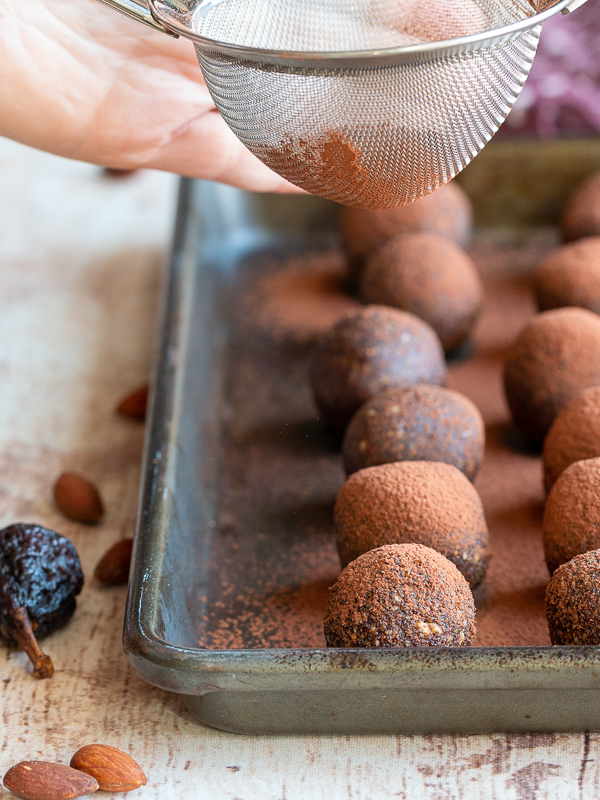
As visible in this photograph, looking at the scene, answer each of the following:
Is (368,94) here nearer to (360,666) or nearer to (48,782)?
(360,666)

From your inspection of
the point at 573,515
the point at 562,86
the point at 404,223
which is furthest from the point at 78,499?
the point at 562,86

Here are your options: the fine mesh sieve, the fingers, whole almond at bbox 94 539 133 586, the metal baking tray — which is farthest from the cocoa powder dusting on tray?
the fine mesh sieve

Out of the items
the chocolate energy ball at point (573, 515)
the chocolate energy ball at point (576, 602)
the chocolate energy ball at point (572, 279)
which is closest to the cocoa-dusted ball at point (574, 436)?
the chocolate energy ball at point (573, 515)

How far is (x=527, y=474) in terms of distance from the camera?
1.34 meters

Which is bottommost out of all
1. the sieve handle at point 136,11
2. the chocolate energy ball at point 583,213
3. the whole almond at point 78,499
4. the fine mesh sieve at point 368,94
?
the whole almond at point 78,499

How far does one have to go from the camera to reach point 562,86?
7.30ft

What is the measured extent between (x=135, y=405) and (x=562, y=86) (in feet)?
4.54

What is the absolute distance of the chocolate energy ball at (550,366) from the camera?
1.31m

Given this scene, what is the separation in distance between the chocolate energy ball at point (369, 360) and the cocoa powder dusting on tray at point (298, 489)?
0.30 ft

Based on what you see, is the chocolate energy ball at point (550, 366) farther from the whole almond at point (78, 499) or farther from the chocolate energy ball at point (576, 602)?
the whole almond at point (78, 499)

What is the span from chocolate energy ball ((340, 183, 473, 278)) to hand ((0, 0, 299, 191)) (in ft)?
1.15

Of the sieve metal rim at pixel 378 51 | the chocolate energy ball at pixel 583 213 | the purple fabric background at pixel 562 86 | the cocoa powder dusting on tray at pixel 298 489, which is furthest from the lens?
the purple fabric background at pixel 562 86

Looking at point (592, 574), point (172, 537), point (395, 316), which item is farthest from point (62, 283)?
point (592, 574)

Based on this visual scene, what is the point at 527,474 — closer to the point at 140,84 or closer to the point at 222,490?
the point at 222,490
